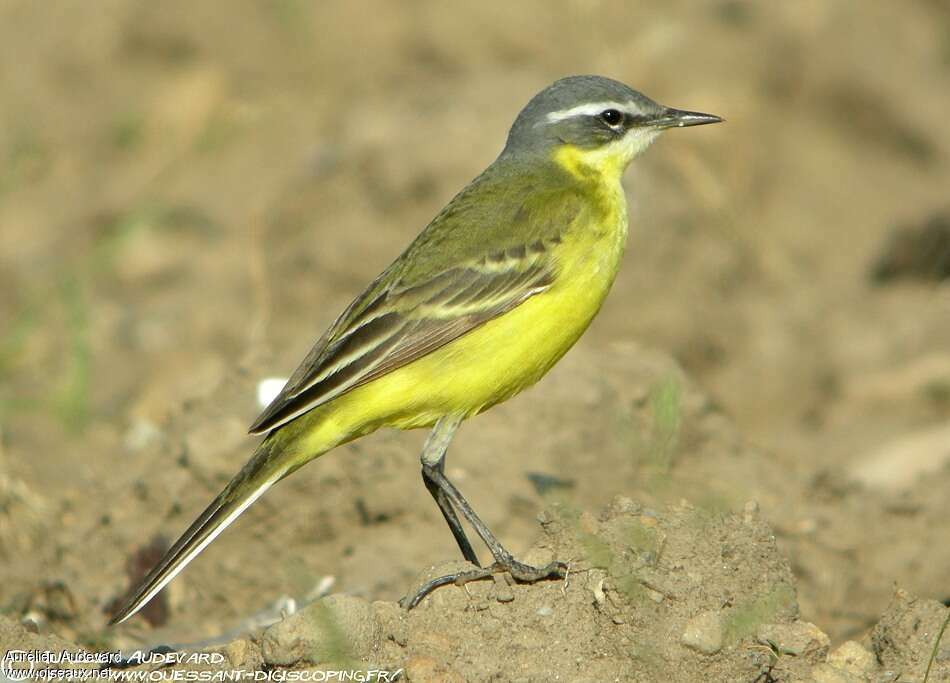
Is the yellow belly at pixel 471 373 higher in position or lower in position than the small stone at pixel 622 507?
higher

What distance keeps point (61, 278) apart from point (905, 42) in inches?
295

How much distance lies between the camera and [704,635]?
16.9 feet

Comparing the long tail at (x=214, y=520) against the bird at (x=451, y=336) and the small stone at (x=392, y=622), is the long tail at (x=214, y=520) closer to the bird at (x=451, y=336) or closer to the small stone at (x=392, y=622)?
the bird at (x=451, y=336)

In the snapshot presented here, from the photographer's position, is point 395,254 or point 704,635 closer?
point 704,635

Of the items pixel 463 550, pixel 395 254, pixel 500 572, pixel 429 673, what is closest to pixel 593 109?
pixel 463 550

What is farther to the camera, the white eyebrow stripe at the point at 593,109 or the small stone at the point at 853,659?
the white eyebrow stripe at the point at 593,109

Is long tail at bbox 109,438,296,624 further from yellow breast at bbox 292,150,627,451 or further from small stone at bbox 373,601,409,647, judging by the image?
small stone at bbox 373,601,409,647

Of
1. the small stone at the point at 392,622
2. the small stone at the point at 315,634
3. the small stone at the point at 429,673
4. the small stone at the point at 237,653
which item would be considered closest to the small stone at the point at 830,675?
the small stone at the point at 429,673

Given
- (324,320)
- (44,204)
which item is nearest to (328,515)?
(324,320)

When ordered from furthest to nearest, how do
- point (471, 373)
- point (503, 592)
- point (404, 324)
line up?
point (404, 324), point (471, 373), point (503, 592)

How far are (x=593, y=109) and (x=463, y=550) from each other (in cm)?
229

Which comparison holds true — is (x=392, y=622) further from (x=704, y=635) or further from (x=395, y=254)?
(x=395, y=254)

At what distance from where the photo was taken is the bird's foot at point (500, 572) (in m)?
5.51

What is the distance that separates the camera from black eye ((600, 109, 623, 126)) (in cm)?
743
